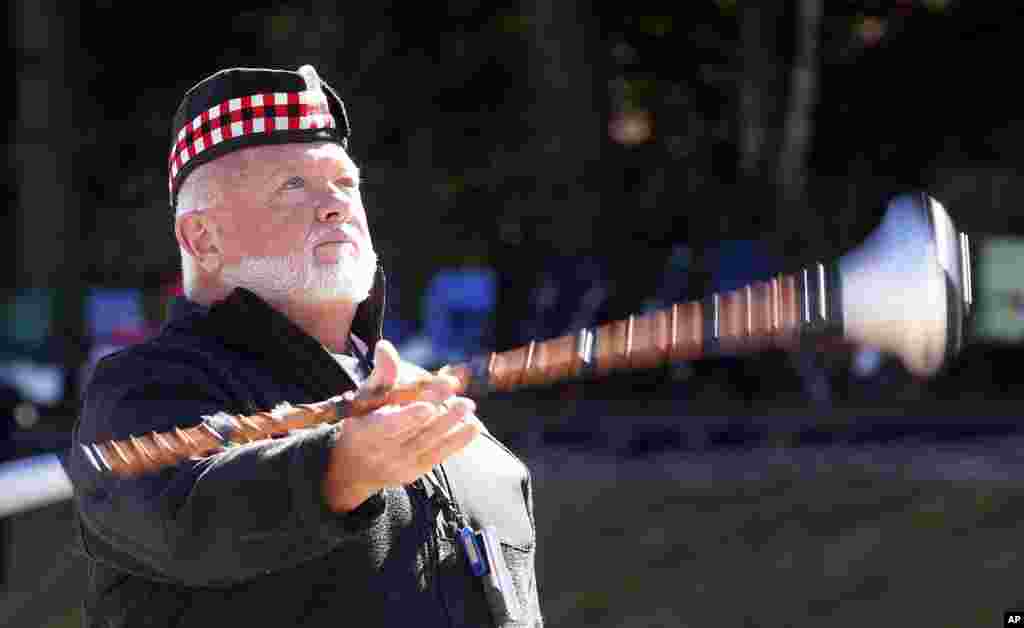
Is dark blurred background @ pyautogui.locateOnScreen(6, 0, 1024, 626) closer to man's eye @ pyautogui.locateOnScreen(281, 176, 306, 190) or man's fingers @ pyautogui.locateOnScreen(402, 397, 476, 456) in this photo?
man's eye @ pyautogui.locateOnScreen(281, 176, 306, 190)

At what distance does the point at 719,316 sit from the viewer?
229cm

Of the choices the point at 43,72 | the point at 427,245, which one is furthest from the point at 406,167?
the point at 43,72

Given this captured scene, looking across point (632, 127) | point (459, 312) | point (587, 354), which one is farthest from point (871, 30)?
point (587, 354)

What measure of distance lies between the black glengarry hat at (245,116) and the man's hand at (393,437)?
2.14 ft

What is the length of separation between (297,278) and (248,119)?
28 centimetres

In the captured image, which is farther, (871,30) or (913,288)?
(871,30)

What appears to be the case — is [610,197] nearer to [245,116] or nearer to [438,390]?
[245,116]

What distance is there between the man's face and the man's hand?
480 millimetres

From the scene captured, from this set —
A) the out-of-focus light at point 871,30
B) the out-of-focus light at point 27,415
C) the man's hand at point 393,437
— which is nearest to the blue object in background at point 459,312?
the out-of-focus light at point 27,415

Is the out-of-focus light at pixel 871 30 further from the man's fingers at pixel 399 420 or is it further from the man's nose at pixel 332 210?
the man's fingers at pixel 399 420

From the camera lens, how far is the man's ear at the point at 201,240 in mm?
2564

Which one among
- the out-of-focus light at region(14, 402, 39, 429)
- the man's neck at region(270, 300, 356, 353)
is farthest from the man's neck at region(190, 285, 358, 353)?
the out-of-focus light at region(14, 402, 39, 429)

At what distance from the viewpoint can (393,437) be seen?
1.99 meters

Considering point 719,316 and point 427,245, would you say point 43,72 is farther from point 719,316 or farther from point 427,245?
point 719,316
